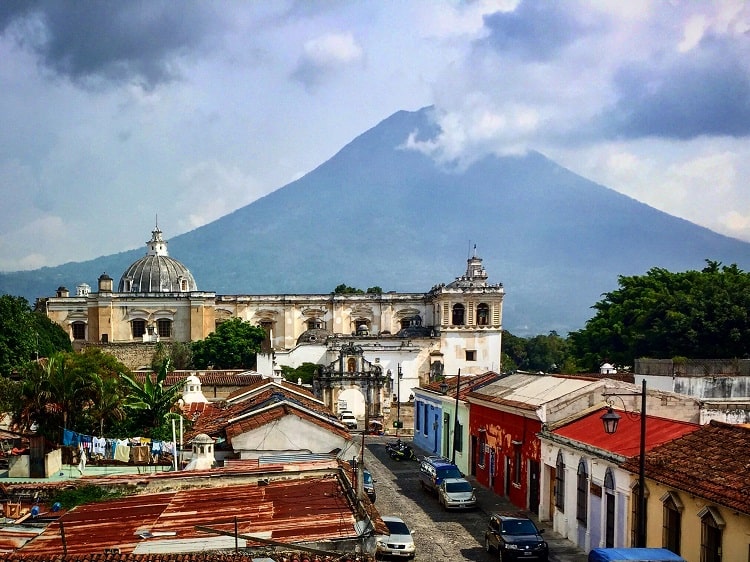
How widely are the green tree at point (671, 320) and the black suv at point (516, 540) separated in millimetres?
32795

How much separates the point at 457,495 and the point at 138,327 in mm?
65211

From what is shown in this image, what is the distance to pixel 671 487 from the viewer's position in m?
16.7

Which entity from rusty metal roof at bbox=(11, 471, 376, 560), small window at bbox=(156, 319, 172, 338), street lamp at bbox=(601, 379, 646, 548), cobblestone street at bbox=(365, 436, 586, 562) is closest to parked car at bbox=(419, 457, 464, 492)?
cobblestone street at bbox=(365, 436, 586, 562)

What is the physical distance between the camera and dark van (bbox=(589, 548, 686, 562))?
46.4ft

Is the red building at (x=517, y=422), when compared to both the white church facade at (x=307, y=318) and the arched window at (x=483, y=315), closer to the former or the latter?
the white church facade at (x=307, y=318)

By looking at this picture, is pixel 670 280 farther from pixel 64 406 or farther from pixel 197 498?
pixel 197 498

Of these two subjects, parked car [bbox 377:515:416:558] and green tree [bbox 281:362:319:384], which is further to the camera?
green tree [bbox 281:362:319:384]

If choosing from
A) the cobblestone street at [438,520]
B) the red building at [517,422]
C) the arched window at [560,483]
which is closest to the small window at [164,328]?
the cobblestone street at [438,520]

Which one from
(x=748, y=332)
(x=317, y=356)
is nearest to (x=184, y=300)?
(x=317, y=356)

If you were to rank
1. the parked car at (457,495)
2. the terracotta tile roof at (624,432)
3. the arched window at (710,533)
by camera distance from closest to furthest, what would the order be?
the arched window at (710,533) → the terracotta tile roof at (624,432) → the parked car at (457,495)

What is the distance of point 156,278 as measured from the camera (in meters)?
90.0

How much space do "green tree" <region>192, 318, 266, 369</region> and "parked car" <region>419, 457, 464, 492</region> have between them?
45263 mm

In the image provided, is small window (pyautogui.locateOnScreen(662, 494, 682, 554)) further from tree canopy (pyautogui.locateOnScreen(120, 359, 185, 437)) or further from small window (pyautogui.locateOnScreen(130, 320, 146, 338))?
small window (pyautogui.locateOnScreen(130, 320, 146, 338))

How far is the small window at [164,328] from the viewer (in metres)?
86.1
